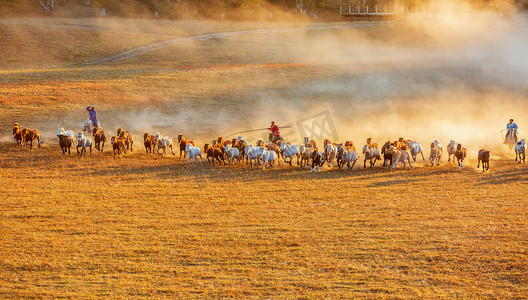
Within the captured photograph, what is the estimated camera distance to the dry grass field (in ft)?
53.3

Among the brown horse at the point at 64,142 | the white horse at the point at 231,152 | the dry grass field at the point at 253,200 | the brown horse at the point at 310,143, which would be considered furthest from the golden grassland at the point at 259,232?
the brown horse at the point at 64,142

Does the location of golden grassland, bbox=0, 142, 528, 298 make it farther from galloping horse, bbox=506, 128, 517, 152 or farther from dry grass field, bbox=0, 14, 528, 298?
galloping horse, bbox=506, 128, 517, 152

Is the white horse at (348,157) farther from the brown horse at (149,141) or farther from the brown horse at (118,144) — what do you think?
the brown horse at (118,144)

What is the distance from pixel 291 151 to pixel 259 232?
37.6 feet

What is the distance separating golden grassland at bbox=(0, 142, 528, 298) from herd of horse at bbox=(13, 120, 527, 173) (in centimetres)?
104

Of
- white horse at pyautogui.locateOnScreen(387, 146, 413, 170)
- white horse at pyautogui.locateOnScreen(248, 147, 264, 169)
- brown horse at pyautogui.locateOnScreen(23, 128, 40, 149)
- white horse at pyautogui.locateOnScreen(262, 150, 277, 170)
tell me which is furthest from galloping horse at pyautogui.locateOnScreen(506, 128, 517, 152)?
brown horse at pyautogui.locateOnScreen(23, 128, 40, 149)

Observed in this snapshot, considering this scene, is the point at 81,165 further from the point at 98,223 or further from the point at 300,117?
the point at 300,117

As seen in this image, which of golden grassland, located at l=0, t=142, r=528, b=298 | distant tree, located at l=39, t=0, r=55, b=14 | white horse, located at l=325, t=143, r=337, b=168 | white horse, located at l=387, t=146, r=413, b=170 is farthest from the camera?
distant tree, located at l=39, t=0, r=55, b=14

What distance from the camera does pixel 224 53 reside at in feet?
237

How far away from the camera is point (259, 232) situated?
2006 centimetres

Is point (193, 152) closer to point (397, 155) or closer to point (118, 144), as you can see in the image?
point (118, 144)

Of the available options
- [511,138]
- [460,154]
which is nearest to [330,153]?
[460,154]

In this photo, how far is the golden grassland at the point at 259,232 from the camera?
15891mm

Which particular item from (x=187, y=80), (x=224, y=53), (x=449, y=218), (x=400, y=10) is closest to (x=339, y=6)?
(x=400, y=10)
